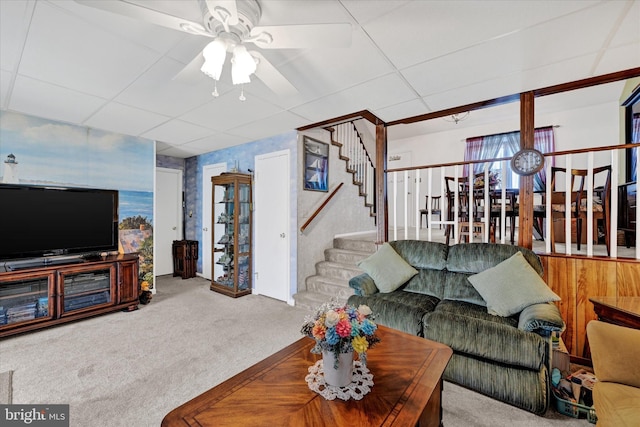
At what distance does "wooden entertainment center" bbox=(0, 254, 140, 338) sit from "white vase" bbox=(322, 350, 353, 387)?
3.46 meters

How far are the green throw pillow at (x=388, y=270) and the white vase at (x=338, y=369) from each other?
1667 millimetres

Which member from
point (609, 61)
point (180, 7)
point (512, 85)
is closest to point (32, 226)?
point (180, 7)

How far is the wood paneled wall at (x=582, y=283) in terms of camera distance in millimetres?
2332

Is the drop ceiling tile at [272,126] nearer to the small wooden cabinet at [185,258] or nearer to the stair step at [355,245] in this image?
the stair step at [355,245]

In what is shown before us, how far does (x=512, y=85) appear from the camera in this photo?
2.65 meters

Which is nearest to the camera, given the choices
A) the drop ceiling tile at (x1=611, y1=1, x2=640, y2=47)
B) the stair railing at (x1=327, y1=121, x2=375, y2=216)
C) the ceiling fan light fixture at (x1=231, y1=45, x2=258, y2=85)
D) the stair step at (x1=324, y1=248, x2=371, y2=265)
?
the ceiling fan light fixture at (x1=231, y1=45, x2=258, y2=85)

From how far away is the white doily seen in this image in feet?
4.08

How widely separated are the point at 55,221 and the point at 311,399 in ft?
12.6

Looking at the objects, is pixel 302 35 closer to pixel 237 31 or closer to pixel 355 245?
pixel 237 31

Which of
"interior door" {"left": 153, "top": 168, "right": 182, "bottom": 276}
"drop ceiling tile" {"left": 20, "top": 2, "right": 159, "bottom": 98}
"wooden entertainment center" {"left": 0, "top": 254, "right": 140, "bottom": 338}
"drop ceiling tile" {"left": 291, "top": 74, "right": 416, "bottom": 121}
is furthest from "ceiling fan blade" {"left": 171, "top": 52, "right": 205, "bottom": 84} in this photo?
"interior door" {"left": 153, "top": 168, "right": 182, "bottom": 276}

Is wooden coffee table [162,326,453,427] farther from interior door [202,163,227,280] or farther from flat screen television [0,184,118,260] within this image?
interior door [202,163,227,280]

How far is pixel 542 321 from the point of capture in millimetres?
1878

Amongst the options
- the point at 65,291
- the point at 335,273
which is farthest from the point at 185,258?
the point at 335,273

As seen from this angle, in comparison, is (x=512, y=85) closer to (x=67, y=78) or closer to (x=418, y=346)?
(x=418, y=346)
